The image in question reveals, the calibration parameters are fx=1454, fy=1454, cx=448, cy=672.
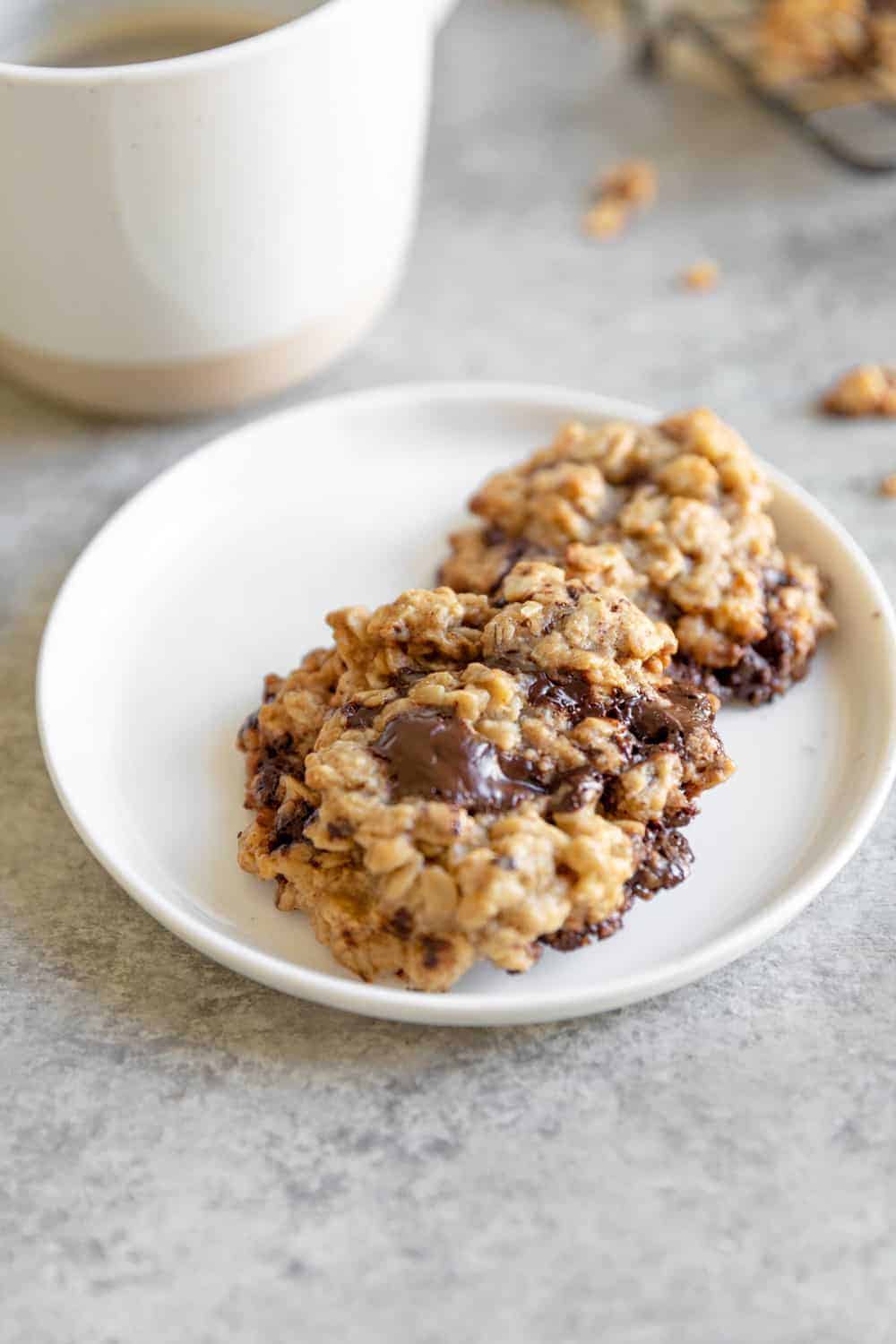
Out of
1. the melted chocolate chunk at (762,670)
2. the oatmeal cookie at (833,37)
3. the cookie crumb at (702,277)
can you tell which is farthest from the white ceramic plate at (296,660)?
the oatmeal cookie at (833,37)

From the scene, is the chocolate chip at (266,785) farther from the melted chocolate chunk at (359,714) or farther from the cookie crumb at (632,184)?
the cookie crumb at (632,184)

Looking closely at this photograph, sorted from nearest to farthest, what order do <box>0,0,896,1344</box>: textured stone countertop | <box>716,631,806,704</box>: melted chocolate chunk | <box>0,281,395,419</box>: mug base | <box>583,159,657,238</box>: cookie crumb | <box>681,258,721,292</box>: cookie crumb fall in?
<box>0,0,896,1344</box>: textured stone countertop < <box>716,631,806,704</box>: melted chocolate chunk < <box>0,281,395,419</box>: mug base < <box>681,258,721,292</box>: cookie crumb < <box>583,159,657,238</box>: cookie crumb

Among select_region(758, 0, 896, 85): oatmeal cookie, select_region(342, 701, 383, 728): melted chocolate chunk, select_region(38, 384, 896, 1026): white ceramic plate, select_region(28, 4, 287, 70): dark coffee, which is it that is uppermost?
select_region(28, 4, 287, 70): dark coffee

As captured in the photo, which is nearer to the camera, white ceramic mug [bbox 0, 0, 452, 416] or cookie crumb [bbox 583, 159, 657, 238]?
white ceramic mug [bbox 0, 0, 452, 416]

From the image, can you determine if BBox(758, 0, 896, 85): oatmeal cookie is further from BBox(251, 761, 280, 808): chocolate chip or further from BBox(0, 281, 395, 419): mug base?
BBox(251, 761, 280, 808): chocolate chip

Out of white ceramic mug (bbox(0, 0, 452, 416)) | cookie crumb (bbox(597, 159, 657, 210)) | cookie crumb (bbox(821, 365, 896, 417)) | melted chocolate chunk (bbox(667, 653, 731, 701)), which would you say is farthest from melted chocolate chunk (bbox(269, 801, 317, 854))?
cookie crumb (bbox(597, 159, 657, 210))

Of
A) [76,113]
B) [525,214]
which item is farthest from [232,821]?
[525,214]

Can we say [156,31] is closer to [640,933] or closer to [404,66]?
[404,66]

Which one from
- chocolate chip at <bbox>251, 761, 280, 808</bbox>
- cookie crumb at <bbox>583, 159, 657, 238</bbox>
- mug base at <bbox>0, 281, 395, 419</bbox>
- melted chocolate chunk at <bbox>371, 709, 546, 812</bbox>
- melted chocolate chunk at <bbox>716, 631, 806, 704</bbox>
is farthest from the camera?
cookie crumb at <bbox>583, 159, 657, 238</bbox>
